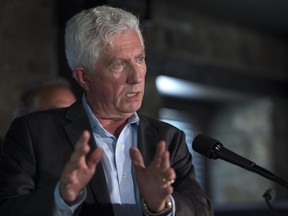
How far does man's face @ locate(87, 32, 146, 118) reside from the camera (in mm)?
1509

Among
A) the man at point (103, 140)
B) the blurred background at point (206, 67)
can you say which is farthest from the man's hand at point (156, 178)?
the blurred background at point (206, 67)

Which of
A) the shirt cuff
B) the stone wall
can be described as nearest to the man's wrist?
the shirt cuff

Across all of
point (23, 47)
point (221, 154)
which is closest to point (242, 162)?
point (221, 154)

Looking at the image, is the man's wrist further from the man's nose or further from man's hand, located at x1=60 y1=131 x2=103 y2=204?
the man's nose

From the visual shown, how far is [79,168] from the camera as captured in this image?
Result: 1.25 m

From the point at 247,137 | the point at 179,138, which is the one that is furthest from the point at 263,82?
the point at 179,138

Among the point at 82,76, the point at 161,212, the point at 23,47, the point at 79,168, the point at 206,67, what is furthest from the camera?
the point at 206,67

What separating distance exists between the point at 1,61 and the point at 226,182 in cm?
262

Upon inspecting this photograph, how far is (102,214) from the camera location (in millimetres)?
1436

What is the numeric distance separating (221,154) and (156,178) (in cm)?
25

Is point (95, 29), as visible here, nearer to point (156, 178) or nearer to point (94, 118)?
point (94, 118)

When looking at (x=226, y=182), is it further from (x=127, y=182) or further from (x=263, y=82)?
(x=127, y=182)

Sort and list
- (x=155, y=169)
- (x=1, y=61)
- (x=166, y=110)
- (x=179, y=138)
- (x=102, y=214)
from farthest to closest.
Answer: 1. (x=166, y=110)
2. (x=1, y=61)
3. (x=179, y=138)
4. (x=102, y=214)
5. (x=155, y=169)

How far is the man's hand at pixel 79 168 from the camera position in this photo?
1241mm
